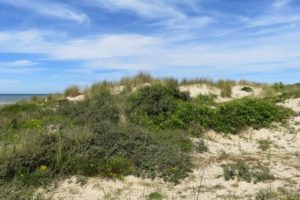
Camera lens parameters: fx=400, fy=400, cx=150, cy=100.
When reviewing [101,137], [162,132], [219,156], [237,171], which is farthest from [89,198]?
[162,132]

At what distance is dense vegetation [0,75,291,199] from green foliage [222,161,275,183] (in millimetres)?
77

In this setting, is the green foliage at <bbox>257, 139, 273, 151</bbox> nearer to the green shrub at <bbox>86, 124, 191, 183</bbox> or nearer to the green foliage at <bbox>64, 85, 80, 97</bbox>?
the green shrub at <bbox>86, 124, 191, 183</bbox>

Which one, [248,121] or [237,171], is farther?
[248,121]

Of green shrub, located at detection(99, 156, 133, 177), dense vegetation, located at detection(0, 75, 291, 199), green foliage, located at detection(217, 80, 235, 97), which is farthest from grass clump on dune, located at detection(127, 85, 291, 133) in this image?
green foliage, located at detection(217, 80, 235, 97)

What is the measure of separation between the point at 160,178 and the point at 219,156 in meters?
1.93

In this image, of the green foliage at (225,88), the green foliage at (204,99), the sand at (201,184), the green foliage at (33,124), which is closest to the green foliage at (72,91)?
the green foliage at (204,99)

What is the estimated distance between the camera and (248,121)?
1128 centimetres

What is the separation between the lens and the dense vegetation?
6.73 metres

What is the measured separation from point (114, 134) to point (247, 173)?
281cm

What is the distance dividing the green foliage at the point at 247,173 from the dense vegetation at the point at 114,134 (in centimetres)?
8

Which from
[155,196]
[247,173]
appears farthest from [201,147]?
[155,196]

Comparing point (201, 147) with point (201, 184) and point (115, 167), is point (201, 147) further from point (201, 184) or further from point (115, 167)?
point (115, 167)

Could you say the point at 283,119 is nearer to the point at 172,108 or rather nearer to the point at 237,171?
the point at 172,108

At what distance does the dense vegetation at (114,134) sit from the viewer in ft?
22.1
